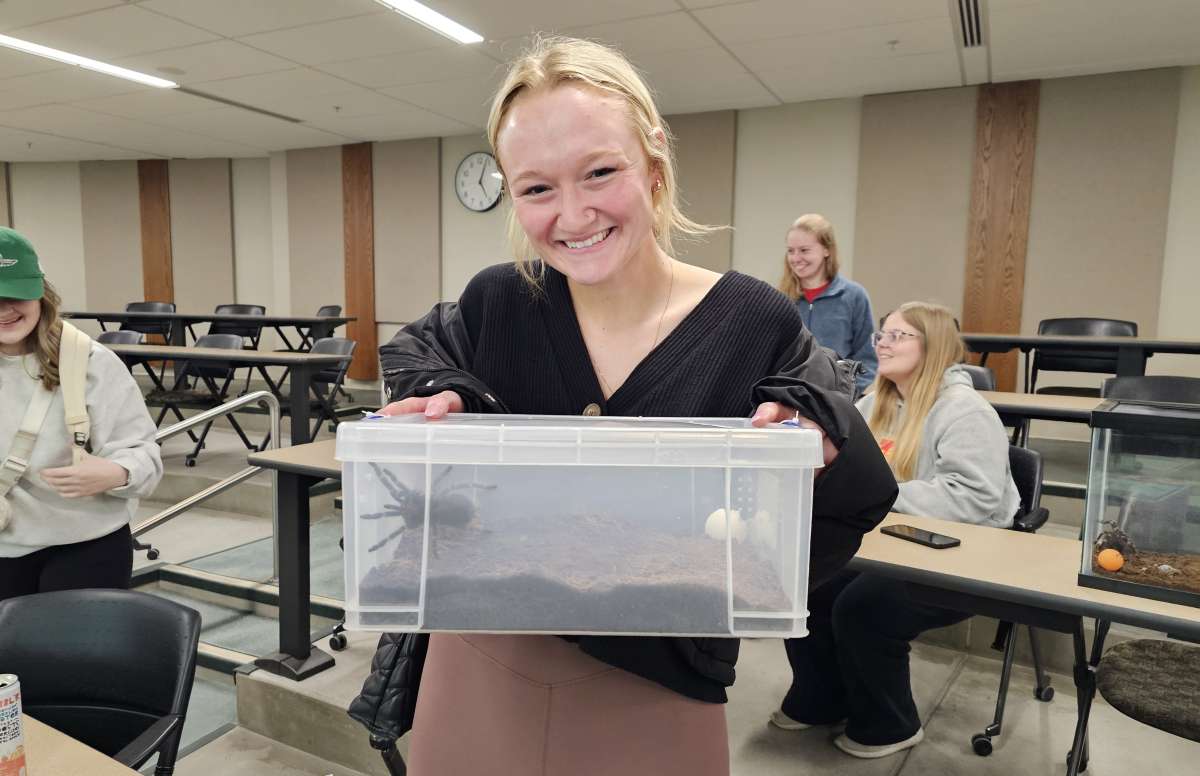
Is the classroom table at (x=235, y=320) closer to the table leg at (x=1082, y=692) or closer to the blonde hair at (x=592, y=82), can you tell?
the table leg at (x=1082, y=692)

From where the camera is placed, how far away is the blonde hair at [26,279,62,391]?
1.81 metres

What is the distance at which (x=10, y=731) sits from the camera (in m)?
0.83

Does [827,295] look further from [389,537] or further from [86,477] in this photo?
[389,537]

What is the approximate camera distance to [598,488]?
622 millimetres

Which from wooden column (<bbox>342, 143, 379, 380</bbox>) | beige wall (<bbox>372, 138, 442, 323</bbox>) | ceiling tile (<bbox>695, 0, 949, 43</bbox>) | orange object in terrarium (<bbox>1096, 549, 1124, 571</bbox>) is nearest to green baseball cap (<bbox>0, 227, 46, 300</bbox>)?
orange object in terrarium (<bbox>1096, 549, 1124, 571</bbox>)

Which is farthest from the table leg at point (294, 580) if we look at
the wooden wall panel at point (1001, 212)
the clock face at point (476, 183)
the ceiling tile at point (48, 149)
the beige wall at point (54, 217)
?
the beige wall at point (54, 217)

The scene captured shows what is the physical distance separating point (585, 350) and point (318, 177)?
333 inches

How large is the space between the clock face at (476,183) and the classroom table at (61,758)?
22.2ft

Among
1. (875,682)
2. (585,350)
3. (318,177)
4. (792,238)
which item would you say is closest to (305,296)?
(318,177)

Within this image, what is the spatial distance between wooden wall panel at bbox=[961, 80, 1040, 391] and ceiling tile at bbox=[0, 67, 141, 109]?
6.57 m

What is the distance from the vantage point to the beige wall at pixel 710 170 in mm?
6383

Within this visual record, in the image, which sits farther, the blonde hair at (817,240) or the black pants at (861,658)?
the blonde hair at (817,240)

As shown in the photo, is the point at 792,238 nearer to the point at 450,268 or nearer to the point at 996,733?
the point at 996,733

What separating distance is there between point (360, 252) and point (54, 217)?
438cm
